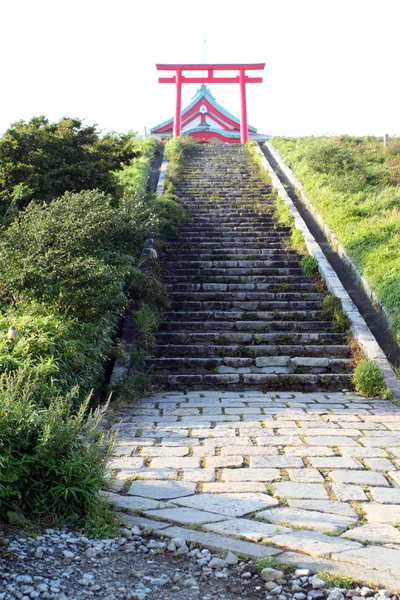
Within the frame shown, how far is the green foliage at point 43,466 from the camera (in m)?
3.52

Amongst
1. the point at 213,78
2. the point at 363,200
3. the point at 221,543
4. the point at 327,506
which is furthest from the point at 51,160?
the point at 213,78

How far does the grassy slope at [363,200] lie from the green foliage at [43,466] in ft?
20.2

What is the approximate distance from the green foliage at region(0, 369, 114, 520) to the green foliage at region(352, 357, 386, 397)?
4.61 meters

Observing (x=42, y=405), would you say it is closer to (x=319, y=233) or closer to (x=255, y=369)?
(x=255, y=369)

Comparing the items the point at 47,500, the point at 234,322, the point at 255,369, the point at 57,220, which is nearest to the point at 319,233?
the point at 234,322

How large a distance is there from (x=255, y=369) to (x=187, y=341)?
1241 mm

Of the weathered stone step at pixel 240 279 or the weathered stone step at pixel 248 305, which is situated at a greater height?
the weathered stone step at pixel 240 279

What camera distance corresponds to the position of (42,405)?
194 inches

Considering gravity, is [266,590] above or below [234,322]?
below

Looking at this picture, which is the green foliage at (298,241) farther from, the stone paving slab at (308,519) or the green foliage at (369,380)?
the stone paving slab at (308,519)

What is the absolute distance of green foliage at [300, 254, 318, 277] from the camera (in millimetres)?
11297

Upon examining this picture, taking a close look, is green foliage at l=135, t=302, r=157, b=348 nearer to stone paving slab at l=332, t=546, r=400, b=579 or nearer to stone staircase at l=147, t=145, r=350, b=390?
stone staircase at l=147, t=145, r=350, b=390

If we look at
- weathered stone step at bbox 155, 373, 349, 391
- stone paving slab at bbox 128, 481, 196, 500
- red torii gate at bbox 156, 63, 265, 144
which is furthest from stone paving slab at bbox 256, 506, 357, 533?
red torii gate at bbox 156, 63, 265, 144

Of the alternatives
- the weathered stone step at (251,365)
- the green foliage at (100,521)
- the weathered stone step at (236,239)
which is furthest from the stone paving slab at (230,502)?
the weathered stone step at (236,239)
